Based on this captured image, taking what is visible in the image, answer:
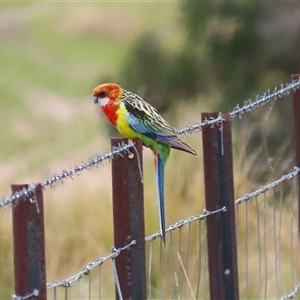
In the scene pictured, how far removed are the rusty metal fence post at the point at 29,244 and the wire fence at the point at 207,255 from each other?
1.04 ft

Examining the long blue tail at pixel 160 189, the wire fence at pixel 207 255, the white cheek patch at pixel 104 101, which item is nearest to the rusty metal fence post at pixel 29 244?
the wire fence at pixel 207 255

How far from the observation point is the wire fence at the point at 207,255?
3914 millimetres

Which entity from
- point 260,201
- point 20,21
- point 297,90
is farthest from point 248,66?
point 20,21

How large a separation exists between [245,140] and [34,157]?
21.2ft

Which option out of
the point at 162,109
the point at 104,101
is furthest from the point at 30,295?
the point at 162,109

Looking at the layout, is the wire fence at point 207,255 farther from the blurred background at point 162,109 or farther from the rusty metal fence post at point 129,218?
the blurred background at point 162,109

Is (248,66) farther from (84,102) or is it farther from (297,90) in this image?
(84,102)

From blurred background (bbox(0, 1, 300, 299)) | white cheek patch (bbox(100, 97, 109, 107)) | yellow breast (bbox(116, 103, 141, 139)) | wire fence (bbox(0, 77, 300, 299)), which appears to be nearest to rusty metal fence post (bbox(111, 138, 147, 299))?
wire fence (bbox(0, 77, 300, 299))

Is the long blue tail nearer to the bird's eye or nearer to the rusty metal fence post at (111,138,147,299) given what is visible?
the rusty metal fence post at (111,138,147,299)

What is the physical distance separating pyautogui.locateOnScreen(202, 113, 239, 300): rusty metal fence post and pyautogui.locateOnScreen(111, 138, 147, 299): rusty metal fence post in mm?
587

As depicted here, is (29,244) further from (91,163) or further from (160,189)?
(160,189)

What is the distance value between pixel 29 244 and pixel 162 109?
8082 mm

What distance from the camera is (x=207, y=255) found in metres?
4.10

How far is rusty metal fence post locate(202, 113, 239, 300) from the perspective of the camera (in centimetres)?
389
